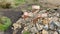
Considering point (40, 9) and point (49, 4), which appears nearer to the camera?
point (40, 9)

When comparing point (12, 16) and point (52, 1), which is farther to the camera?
point (52, 1)

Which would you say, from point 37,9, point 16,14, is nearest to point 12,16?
point 16,14

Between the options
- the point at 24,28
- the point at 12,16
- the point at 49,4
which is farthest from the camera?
the point at 49,4

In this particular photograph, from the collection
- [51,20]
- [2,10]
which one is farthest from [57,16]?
[2,10]

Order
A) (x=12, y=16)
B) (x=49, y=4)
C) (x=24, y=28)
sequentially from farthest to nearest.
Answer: (x=49, y=4) < (x=12, y=16) < (x=24, y=28)

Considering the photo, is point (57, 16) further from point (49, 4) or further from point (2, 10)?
point (2, 10)

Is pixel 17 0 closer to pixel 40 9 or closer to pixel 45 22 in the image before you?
pixel 40 9
